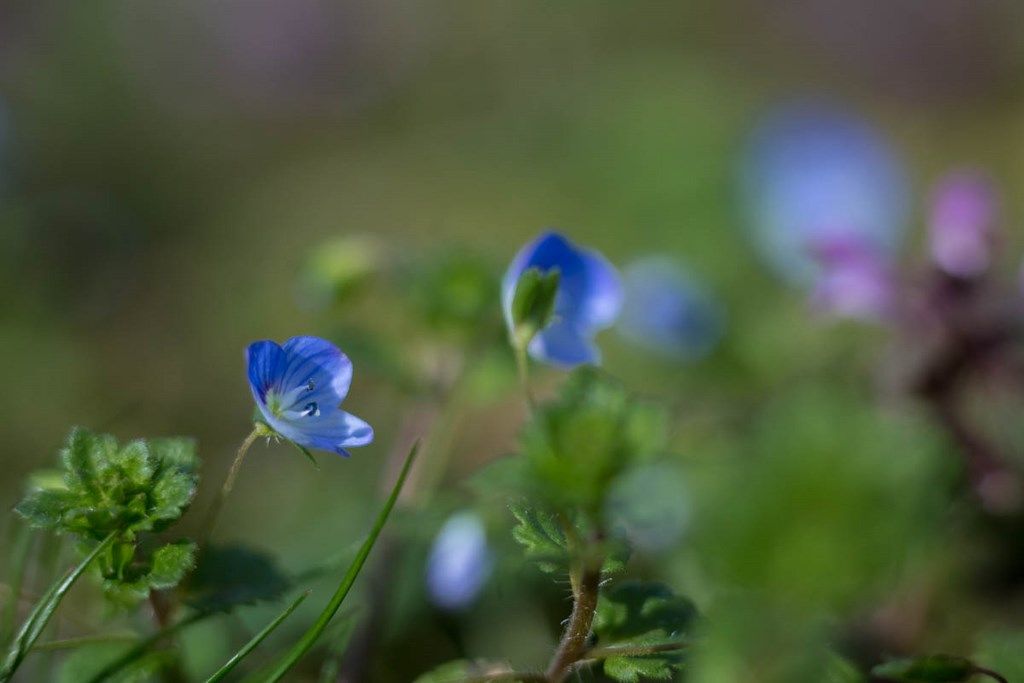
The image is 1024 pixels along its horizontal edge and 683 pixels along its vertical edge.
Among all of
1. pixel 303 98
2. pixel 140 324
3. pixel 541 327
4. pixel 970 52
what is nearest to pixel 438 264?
pixel 541 327

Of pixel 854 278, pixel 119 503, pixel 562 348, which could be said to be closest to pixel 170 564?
pixel 119 503

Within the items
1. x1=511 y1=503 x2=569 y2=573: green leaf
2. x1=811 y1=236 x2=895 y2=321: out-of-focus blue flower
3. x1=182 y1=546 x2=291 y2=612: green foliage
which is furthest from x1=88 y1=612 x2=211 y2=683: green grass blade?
x1=811 y1=236 x2=895 y2=321: out-of-focus blue flower

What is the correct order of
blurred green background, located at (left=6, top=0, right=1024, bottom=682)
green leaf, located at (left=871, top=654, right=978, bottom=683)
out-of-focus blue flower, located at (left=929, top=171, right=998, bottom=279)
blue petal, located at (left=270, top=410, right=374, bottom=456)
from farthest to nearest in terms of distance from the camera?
out-of-focus blue flower, located at (left=929, top=171, right=998, bottom=279) → blue petal, located at (left=270, top=410, right=374, bottom=456) → green leaf, located at (left=871, top=654, right=978, bottom=683) → blurred green background, located at (left=6, top=0, right=1024, bottom=682)

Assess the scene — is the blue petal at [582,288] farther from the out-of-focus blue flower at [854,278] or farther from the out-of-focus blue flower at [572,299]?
the out-of-focus blue flower at [854,278]

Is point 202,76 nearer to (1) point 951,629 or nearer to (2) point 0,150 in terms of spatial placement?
(2) point 0,150

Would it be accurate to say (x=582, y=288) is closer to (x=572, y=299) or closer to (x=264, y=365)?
(x=572, y=299)

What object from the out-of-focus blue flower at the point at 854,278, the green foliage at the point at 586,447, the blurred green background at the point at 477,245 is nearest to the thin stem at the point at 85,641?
the blurred green background at the point at 477,245

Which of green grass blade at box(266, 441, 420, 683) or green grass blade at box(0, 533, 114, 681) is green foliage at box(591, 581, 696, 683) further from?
green grass blade at box(0, 533, 114, 681)
